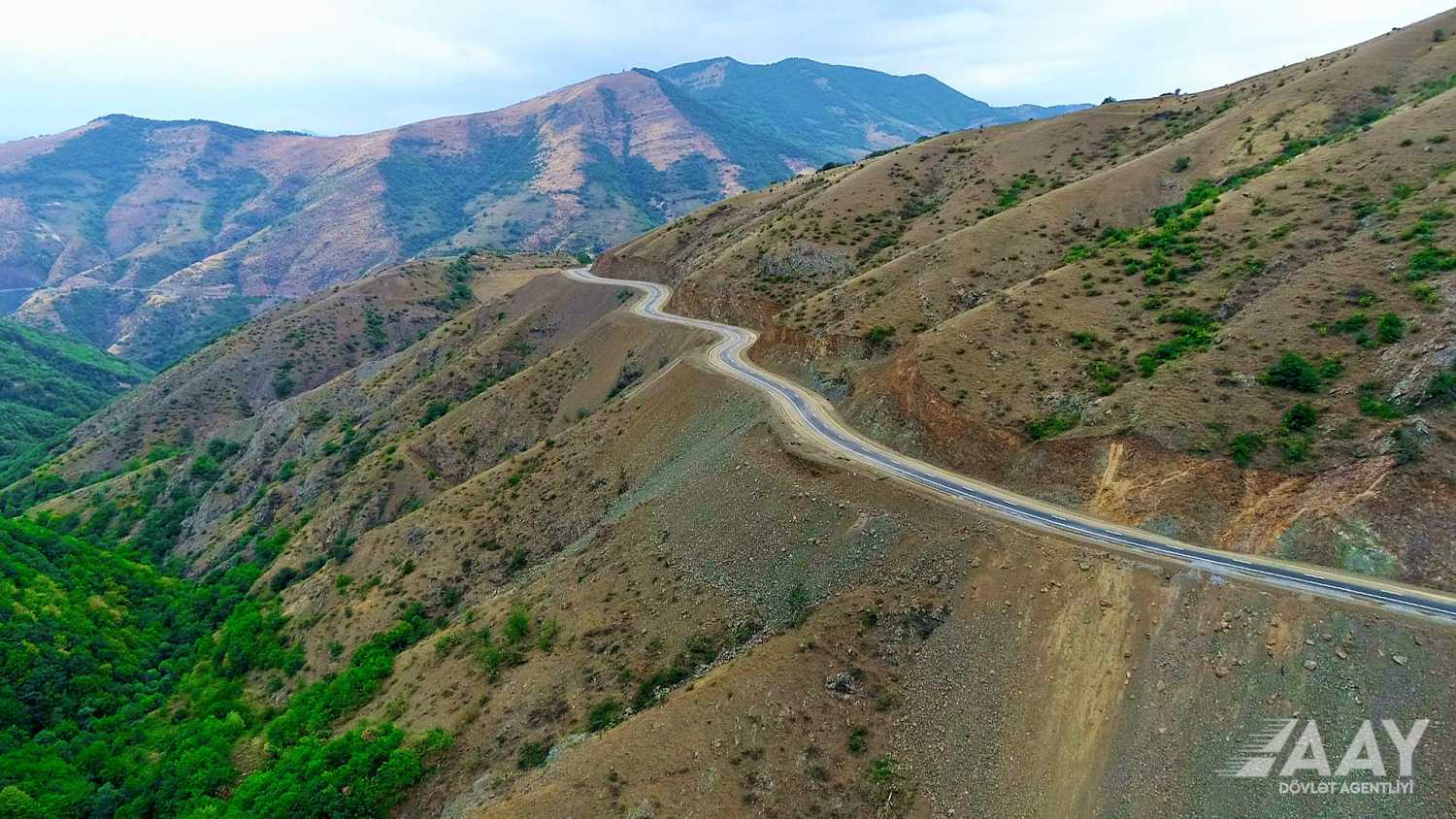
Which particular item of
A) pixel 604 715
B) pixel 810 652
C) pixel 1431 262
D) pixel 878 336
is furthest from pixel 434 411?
pixel 1431 262

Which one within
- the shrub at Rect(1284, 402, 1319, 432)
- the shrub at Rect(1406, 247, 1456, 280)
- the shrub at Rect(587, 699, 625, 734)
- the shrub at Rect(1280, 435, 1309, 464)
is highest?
the shrub at Rect(1406, 247, 1456, 280)

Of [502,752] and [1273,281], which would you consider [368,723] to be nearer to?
[502,752]

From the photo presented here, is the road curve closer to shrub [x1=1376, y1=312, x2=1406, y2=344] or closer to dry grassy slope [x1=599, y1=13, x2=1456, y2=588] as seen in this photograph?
dry grassy slope [x1=599, y1=13, x2=1456, y2=588]

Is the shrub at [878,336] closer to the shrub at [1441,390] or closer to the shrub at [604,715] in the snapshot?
the shrub at [1441,390]

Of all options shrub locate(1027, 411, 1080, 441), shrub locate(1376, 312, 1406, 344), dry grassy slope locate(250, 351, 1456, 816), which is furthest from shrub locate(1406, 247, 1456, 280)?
dry grassy slope locate(250, 351, 1456, 816)

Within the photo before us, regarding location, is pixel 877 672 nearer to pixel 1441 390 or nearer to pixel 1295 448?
pixel 1295 448

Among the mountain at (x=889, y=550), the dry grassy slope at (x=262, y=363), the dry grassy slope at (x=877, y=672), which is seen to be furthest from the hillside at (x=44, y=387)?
the dry grassy slope at (x=877, y=672)

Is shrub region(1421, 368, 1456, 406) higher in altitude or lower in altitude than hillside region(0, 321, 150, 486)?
higher
